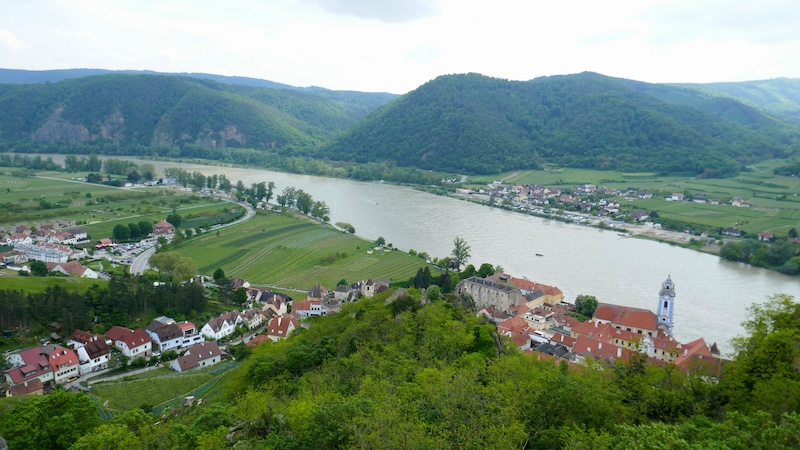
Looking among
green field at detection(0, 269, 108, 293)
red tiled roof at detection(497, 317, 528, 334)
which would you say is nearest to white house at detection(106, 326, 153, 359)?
green field at detection(0, 269, 108, 293)

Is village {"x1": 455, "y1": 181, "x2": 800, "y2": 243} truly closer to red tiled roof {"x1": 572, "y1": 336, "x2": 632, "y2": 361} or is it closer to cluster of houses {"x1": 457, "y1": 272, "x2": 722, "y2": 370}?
cluster of houses {"x1": 457, "y1": 272, "x2": 722, "y2": 370}

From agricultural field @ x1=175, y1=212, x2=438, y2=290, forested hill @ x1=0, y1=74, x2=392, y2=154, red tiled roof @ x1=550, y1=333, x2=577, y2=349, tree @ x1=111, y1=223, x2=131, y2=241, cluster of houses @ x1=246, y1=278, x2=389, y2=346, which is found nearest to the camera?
red tiled roof @ x1=550, y1=333, x2=577, y2=349

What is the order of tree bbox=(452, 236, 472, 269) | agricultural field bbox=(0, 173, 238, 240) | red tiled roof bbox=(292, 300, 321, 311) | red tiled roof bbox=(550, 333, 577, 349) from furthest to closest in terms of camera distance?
1. agricultural field bbox=(0, 173, 238, 240)
2. tree bbox=(452, 236, 472, 269)
3. red tiled roof bbox=(292, 300, 321, 311)
4. red tiled roof bbox=(550, 333, 577, 349)

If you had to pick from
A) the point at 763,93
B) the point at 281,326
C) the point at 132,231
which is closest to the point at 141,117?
the point at 132,231

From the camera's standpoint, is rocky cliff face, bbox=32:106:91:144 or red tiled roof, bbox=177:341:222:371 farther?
rocky cliff face, bbox=32:106:91:144

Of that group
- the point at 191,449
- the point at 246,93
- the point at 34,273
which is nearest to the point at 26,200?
the point at 34,273

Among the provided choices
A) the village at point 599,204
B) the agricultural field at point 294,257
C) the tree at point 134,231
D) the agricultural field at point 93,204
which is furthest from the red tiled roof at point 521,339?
the agricultural field at point 93,204

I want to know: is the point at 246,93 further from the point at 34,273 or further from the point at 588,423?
the point at 588,423
